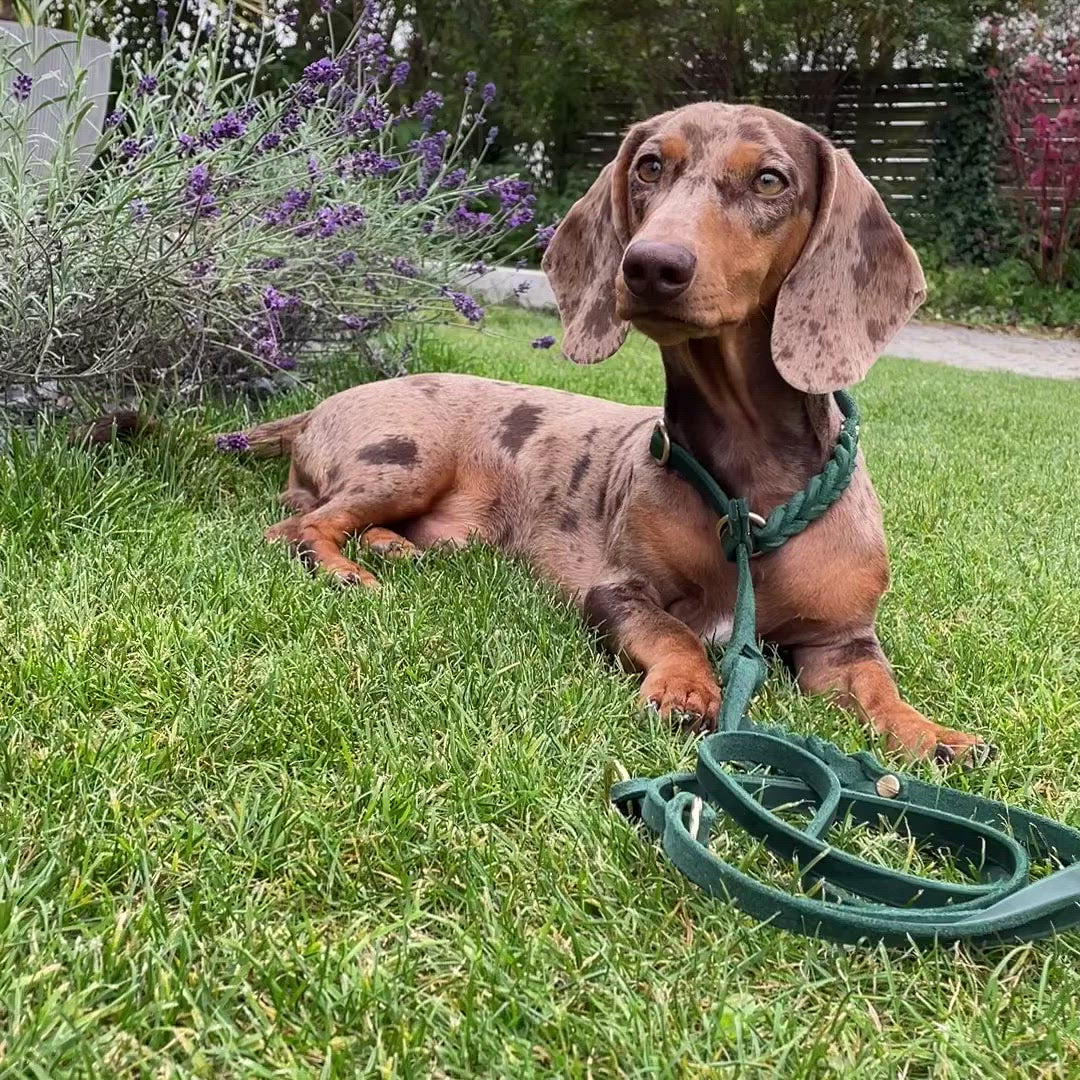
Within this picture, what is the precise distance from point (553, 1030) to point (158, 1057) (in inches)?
16.1

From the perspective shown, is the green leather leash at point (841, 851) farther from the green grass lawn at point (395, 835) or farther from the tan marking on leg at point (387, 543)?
the tan marking on leg at point (387, 543)

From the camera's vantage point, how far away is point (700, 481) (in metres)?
2.44

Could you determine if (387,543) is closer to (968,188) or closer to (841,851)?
(841,851)

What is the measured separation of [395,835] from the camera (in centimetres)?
154

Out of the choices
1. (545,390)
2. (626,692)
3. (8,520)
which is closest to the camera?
(626,692)

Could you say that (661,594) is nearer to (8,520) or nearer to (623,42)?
(8,520)

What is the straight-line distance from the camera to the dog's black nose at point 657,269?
199cm

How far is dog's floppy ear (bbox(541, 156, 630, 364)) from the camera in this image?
8.46ft

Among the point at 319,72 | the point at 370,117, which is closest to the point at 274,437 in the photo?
the point at 319,72

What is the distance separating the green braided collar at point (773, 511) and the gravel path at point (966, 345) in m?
8.12

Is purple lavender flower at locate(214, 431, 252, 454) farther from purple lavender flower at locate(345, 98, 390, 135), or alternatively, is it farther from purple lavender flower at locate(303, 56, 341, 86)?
purple lavender flower at locate(345, 98, 390, 135)

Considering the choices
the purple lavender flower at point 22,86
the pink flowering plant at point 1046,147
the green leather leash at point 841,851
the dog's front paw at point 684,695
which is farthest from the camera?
the pink flowering plant at point 1046,147


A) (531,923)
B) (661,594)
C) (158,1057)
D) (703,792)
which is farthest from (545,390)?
(158,1057)

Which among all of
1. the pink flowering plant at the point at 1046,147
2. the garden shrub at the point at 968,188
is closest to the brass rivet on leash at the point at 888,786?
the pink flowering plant at the point at 1046,147
